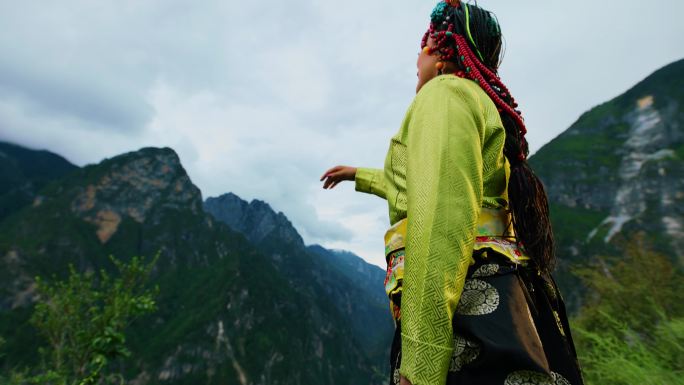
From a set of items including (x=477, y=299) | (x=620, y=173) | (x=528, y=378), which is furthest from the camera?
(x=620, y=173)

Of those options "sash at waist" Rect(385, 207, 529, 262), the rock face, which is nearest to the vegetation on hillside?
"sash at waist" Rect(385, 207, 529, 262)

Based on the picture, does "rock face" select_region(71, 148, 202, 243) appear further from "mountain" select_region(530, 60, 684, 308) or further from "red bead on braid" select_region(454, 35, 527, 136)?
"red bead on braid" select_region(454, 35, 527, 136)

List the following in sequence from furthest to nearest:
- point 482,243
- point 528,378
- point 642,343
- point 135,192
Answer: point 135,192 < point 642,343 < point 482,243 < point 528,378

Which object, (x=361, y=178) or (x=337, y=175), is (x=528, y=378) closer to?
(x=361, y=178)

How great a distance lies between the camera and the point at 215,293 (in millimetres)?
157250

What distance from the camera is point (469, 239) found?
1159 mm

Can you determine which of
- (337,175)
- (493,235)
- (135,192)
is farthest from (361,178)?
(135,192)

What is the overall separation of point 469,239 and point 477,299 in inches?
8.7

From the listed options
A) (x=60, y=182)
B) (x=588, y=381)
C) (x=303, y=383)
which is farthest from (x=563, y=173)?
(x=60, y=182)

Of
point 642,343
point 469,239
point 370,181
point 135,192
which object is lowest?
point 642,343

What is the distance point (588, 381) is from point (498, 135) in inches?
142

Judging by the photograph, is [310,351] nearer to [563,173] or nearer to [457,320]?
[563,173]

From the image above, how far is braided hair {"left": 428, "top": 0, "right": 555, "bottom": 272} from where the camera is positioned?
1.50 metres

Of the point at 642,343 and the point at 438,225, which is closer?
the point at 438,225
